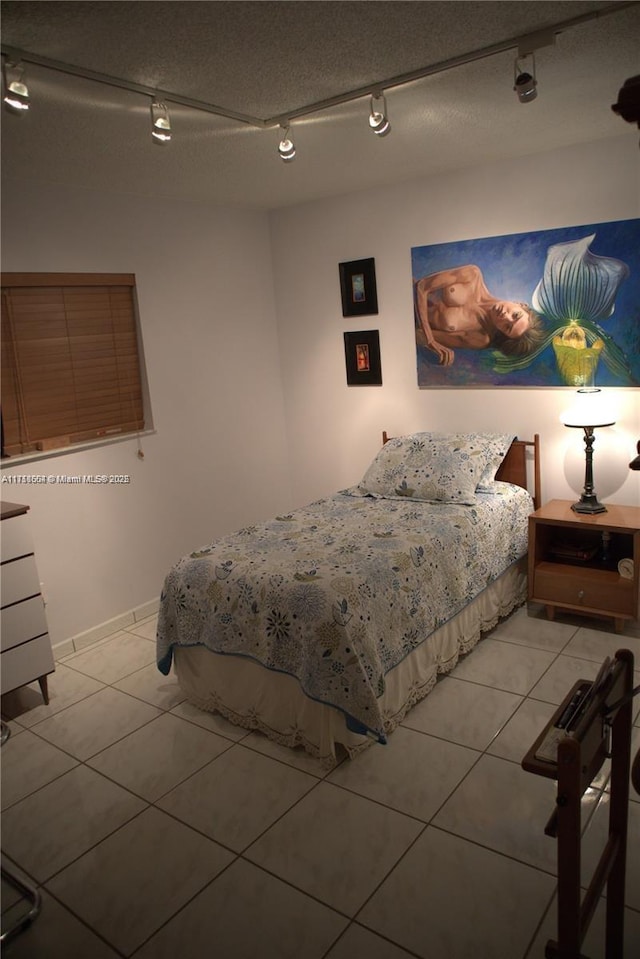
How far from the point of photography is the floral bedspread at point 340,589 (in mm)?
2701

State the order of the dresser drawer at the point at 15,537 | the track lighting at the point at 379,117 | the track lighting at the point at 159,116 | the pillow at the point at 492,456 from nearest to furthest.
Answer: the track lighting at the point at 159,116
the track lighting at the point at 379,117
the dresser drawer at the point at 15,537
the pillow at the point at 492,456

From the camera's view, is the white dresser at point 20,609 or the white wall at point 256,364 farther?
the white wall at point 256,364

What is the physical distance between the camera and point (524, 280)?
3979 millimetres

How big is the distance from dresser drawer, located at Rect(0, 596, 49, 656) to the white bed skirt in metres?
0.68

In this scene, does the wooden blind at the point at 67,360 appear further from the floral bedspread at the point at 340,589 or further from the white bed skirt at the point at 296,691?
the white bed skirt at the point at 296,691

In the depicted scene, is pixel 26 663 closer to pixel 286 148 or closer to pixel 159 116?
pixel 159 116

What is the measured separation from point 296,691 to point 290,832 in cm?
56

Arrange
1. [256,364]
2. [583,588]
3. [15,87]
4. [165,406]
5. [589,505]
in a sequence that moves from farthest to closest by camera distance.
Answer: [256,364] < [165,406] < [589,505] < [583,588] < [15,87]

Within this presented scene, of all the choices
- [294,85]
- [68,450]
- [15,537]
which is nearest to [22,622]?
[15,537]

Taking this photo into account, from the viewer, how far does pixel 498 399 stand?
4.23 m

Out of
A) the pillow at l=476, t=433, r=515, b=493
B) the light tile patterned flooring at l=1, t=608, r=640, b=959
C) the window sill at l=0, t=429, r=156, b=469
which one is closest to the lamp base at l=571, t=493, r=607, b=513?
the pillow at l=476, t=433, r=515, b=493

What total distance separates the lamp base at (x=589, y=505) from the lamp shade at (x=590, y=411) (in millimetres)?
410

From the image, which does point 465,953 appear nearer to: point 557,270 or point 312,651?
point 312,651

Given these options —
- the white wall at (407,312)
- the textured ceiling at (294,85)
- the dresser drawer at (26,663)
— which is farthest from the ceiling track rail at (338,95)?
the dresser drawer at (26,663)
